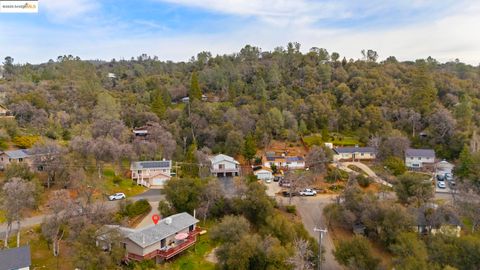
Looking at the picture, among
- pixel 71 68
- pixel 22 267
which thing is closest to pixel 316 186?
pixel 22 267

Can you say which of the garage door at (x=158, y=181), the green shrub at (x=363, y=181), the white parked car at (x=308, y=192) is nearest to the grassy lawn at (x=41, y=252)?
the garage door at (x=158, y=181)

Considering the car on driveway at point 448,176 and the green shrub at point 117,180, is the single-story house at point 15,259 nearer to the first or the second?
the green shrub at point 117,180

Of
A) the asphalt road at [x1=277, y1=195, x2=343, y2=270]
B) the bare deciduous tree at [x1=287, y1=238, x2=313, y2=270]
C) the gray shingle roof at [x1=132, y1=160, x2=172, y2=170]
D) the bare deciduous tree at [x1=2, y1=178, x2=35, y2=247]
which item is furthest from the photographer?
the gray shingle roof at [x1=132, y1=160, x2=172, y2=170]

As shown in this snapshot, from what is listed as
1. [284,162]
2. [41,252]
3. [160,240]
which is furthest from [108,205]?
[284,162]

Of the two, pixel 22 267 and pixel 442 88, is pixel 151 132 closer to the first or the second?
pixel 22 267

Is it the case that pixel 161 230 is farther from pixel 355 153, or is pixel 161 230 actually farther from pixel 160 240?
pixel 355 153

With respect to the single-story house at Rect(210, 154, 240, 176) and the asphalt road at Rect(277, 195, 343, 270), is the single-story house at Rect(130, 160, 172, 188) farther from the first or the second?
the asphalt road at Rect(277, 195, 343, 270)

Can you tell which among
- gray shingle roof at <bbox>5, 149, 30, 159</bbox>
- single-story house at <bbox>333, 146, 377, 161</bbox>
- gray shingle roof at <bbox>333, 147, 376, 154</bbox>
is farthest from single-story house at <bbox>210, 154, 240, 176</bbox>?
gray shingle roof at <bbox>5, 149, 30, 159</bbox>
